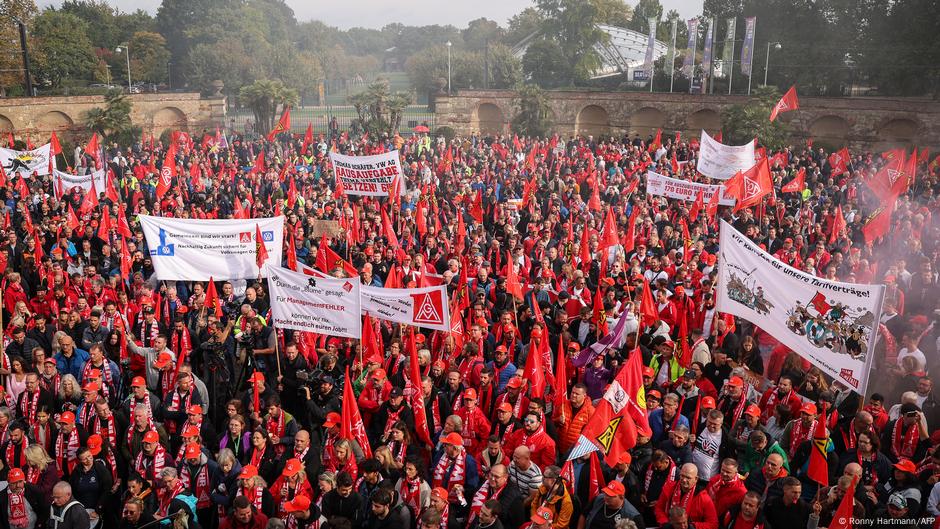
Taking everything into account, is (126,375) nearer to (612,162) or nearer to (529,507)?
(529,507)

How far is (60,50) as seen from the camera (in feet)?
151

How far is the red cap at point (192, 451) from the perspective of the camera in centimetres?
652

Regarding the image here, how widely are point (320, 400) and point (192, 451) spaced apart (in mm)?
1601

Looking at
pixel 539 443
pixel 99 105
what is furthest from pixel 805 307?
pixel 99 105

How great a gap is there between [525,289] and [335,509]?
5.73 metres

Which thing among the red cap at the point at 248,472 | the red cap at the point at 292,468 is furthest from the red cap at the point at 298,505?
the red cap at the point at 248,472

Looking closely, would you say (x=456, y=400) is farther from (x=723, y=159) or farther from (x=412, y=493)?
(x=723, y=159)

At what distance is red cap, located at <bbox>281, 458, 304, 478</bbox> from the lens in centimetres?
615

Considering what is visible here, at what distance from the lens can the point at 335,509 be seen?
591 cm

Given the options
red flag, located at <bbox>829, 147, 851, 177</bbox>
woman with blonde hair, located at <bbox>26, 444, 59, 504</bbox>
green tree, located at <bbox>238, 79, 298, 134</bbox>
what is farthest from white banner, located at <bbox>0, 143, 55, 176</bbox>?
green tree, located at <bbox>238, 79, 298, 134</bbox>

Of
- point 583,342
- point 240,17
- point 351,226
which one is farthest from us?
point 240,17

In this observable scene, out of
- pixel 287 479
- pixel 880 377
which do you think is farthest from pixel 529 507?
pixel 880 377

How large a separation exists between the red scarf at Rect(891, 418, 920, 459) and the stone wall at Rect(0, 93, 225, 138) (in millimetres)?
38718

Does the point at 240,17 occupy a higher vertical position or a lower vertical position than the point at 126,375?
higher
